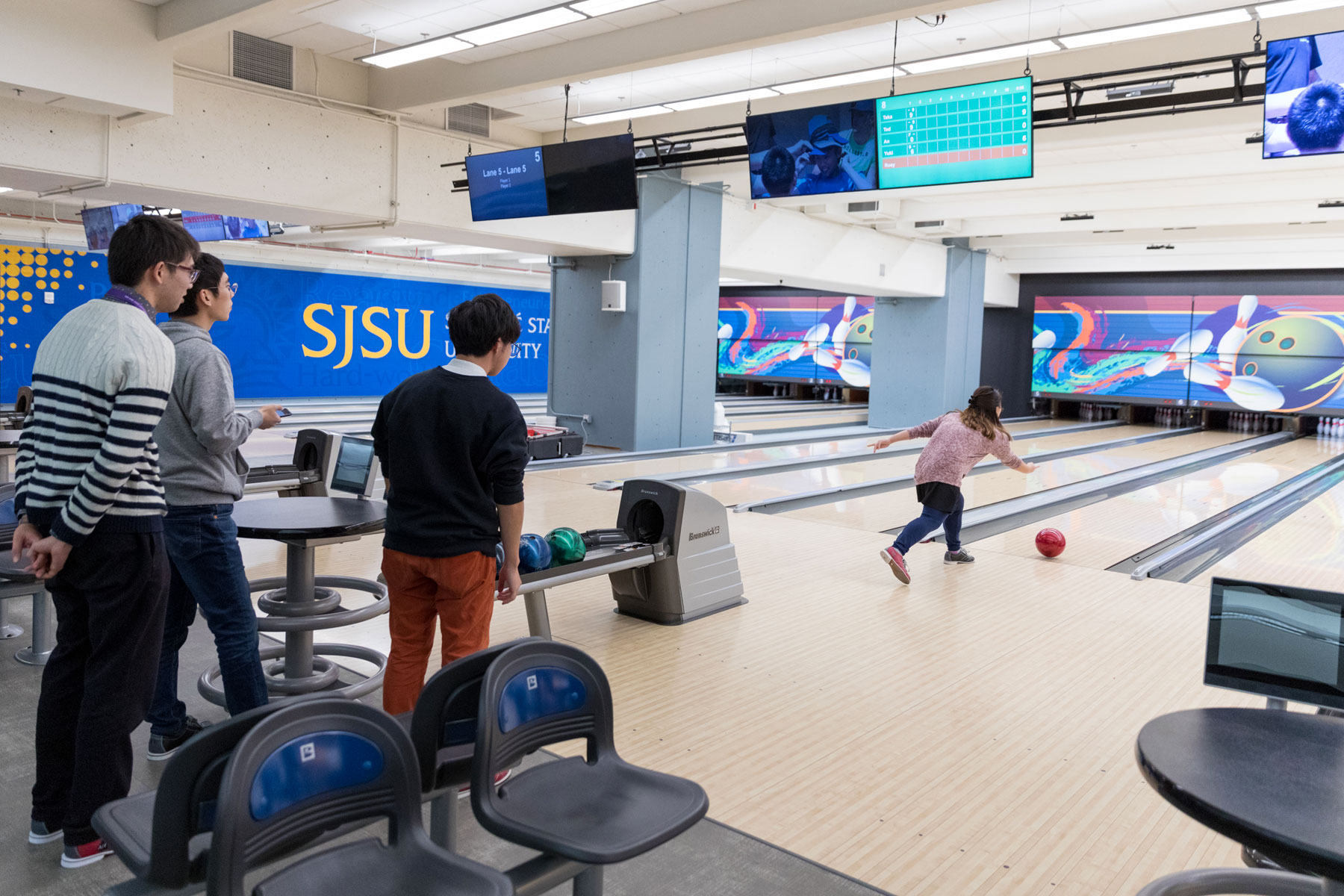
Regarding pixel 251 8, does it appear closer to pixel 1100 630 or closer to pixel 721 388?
pixel 1100 630

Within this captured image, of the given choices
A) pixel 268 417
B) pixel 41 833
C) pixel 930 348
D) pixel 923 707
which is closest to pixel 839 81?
pixel 923 707

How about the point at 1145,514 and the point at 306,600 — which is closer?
the point at 306,600

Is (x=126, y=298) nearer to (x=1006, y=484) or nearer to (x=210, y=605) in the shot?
(x=210, y=605)

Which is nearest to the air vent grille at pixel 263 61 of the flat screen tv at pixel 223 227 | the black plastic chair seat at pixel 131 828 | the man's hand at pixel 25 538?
the flat screen tv at pixel 223 227

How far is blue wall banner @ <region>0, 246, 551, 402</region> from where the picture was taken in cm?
1367

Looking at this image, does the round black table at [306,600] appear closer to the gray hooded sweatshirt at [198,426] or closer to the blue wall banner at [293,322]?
the gray hooded sweatshirt at [198,426]

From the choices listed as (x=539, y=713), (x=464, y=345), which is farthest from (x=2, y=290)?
(x=539, y=713)

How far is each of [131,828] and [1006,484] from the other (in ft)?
28.4

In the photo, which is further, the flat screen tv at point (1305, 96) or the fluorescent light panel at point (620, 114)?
the fluorescent light panel at point (620, 114)

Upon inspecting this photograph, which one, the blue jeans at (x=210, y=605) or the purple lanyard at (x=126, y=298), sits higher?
the purple lanyard at (x=126, y=298)

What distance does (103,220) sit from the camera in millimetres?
9531

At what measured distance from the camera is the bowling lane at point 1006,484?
7.27 m

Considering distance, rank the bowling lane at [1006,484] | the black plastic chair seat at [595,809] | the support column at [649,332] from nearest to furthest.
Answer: the black plastic chair seat at [595,809] → the bowling lane at [1006,484] → the support column at [649,332]

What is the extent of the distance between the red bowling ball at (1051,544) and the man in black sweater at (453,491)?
4.33 meters
